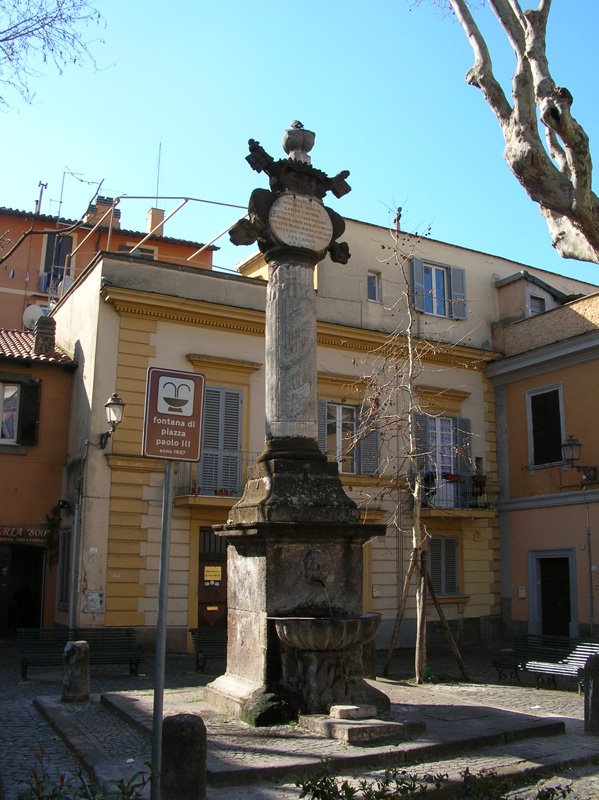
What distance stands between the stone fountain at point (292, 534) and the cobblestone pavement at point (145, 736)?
0.72 meters

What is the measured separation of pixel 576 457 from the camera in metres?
18.4

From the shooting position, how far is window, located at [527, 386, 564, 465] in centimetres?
1972

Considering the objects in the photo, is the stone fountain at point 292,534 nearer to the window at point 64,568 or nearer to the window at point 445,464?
the window at point 64,568

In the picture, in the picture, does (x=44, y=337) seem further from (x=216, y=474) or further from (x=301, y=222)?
(x=301, y=222)

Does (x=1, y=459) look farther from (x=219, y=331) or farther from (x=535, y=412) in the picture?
(x=535, y=412)

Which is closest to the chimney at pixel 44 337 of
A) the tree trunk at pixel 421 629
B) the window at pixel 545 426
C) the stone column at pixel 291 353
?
the tree trunk at pixel 421 629

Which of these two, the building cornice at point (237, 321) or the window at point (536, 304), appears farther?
the window at point (536, 304)

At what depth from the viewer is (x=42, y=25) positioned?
8.38m

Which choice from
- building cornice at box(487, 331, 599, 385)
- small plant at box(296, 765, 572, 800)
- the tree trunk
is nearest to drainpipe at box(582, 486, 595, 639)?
building cornice at box(487, 331, 599, 385)

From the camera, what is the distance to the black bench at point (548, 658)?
1294cm

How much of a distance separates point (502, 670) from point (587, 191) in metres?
11.6

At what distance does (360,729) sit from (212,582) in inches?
433

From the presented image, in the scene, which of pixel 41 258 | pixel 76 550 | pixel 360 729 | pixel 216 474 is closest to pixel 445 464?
pixel 216 474

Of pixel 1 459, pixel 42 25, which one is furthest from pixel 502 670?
pixel 42 25
